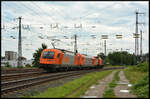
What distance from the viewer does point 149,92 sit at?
32.0 feet

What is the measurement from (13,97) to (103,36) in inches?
985

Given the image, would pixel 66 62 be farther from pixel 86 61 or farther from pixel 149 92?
pixel 149 92

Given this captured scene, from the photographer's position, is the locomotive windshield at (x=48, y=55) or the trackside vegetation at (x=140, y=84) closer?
the trackside vegetation at (x=140, y=84)

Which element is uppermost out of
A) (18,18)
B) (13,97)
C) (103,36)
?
(18,18)

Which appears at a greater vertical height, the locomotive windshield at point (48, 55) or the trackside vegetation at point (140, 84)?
the locomotive windshield at point (48, 55)

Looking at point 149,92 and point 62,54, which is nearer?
point 149,92

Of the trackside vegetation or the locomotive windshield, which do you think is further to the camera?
the locomotive windshield

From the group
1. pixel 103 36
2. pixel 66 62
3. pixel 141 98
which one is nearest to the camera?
pixel 141 98

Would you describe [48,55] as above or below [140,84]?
above

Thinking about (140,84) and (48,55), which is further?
(48,55)

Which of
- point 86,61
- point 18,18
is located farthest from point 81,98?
point 86,61

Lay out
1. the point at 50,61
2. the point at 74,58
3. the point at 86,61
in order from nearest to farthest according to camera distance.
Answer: the point at 50,61 → the point at 74,58 → the point at 86,61

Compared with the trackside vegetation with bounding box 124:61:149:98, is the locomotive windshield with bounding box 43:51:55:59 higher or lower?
higher

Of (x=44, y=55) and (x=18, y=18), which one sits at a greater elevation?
(x=18, y=18)
